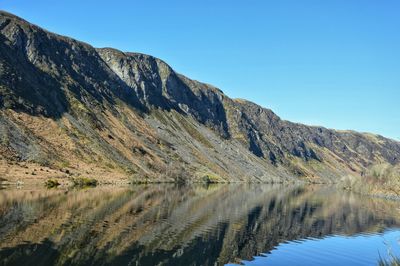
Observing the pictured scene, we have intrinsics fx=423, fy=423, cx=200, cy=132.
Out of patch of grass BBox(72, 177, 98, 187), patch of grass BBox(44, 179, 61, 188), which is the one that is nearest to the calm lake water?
patch of grass BBox(44, 179, 61, 188)

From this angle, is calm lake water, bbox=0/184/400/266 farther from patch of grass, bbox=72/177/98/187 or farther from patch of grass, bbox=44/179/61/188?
patch of grass, bbox=72/177/98/187

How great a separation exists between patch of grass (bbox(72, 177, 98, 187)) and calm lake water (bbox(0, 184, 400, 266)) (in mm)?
42282

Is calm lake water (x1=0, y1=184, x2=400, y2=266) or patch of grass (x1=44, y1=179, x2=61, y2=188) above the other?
calm lake water (x1=0, y1=184, x2=400, y2=266)

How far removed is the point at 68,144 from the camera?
525 ft

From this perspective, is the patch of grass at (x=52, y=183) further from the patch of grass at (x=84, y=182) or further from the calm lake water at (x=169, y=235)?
the calm lake water at (x=169, y=235)

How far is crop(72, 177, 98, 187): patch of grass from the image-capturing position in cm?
12207

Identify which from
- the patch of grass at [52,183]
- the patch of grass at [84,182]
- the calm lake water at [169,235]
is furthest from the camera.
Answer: the patch of grass at [84,182]

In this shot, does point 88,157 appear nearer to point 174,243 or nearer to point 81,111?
point 81,111

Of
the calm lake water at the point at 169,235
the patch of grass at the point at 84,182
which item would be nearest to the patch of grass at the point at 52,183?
the patch of grass at the point at 84,182

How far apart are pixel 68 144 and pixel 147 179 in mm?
32696

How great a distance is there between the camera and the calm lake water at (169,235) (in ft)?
125

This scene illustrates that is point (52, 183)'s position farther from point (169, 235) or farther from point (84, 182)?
point (169, 235)

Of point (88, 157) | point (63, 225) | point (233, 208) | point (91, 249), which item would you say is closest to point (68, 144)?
point (88, 157)

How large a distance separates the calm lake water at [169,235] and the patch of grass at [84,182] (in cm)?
4228
